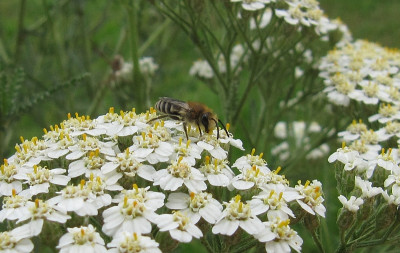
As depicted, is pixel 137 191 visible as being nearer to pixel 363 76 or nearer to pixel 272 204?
pixel 272 204

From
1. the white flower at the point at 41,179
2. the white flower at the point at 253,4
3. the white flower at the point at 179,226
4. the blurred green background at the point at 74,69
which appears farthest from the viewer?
the blurred green background at the point at 74,69

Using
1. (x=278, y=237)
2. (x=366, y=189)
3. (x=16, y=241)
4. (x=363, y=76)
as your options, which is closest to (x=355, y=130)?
(x=363, y=76)

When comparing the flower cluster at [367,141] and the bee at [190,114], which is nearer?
the flower cluster at [367,141]

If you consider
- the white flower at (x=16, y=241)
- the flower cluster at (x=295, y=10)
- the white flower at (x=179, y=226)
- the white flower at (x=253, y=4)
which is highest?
the flower cluster at (x=295, y=10)

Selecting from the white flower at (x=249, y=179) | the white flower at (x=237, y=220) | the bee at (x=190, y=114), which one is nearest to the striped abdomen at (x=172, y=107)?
the bee at (x=190, y=114)

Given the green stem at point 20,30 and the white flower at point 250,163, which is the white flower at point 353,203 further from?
the green stem at point 20,30

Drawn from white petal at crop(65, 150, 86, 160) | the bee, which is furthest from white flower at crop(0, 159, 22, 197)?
the bee
